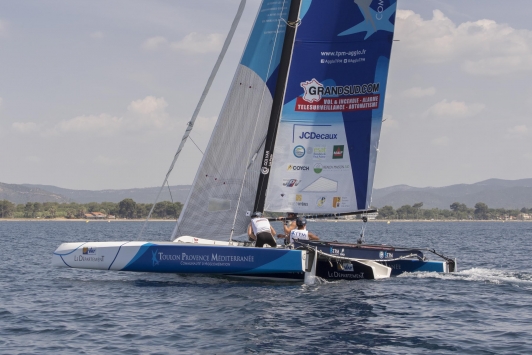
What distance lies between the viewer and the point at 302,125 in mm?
18219

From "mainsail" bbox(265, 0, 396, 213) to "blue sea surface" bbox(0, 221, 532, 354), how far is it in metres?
2.72

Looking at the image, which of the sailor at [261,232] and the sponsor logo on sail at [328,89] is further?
the sponsor logo on sail at [328,89]

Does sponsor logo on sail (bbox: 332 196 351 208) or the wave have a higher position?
sponsor logo on sail (bbox: 332 196 351 208)

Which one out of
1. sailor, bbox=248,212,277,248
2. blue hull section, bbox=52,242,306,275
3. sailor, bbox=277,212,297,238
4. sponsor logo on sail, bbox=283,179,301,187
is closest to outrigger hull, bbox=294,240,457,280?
sailor, bbox=248,212,277,248

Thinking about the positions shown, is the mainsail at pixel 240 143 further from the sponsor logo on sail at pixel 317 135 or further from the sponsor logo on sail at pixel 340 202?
the sponsor logo on sail at pixel 340 202

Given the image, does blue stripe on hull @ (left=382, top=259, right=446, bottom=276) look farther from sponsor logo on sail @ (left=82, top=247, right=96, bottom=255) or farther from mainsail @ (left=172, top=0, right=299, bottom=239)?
sponsor logo on sail @ (left=82, top=247, right=96, bottom=255)

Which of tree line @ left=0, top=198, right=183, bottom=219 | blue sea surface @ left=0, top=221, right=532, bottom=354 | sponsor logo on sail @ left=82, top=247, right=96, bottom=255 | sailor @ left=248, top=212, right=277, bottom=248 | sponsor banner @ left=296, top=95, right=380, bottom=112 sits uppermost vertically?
sponsor banner @ left=296, top=95, right=380, bottom=112

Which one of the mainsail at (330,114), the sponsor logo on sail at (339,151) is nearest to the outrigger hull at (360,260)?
the mainsail at (330,114)

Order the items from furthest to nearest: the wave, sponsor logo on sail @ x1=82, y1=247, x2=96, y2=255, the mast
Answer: the mast → the wave → sponsor logo on sail @ x1=82, y1=247, x2=96, y2=255

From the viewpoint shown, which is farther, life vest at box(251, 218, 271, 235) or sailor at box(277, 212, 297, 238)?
sailor at box(277, 212, 297, 238)

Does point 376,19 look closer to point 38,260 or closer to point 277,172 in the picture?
point 277,172

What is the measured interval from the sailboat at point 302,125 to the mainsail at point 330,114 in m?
0.03

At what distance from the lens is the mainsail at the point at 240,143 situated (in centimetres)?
1791

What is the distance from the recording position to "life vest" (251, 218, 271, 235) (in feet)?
53.9
